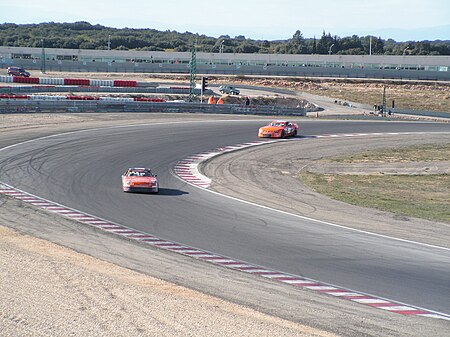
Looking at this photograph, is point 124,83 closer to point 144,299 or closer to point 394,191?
point 394,191

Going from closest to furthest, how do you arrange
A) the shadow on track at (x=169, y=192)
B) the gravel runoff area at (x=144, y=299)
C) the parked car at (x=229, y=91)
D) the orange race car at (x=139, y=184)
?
the gravel runoff area at (x=144, y=299)
the orange race car at (x=139, y=184)
the shadow on track at (x=169, y=192)
the parked car at (x=229, y=91)

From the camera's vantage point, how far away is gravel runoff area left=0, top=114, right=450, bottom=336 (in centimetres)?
1138

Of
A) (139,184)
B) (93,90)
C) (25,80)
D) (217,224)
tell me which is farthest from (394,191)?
(25,80)

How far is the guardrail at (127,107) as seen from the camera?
51750 mm

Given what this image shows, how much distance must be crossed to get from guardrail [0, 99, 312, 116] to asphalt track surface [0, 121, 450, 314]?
1494cm

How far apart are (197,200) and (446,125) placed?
43426mm

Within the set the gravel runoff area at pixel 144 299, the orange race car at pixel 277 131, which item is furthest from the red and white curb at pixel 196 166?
the gravel runoff area at pixel 144 299

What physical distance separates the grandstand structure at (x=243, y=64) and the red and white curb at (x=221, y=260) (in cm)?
9231

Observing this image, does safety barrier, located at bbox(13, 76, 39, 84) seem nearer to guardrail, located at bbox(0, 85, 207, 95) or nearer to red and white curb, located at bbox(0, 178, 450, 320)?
guardrail, located at bbox(0, 85, 207, 95)

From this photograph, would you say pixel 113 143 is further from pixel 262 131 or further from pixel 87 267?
pixel 87 267

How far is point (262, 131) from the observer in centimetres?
4584

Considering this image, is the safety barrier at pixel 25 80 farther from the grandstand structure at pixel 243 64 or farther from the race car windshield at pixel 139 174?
the race car windshield at pixel 139 174

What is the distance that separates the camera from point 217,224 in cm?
2044

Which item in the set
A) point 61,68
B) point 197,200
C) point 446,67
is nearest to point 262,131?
point 197,200
